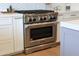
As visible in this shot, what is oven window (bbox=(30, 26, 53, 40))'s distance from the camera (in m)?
3.07

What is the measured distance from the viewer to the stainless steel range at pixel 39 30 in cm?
294

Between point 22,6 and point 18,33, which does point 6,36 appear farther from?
point 22,6

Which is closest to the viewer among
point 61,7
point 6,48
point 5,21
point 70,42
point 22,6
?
point 70,42

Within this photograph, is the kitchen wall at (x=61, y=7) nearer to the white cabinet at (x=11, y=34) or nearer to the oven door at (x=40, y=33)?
the oven door at (x=40, y=33)

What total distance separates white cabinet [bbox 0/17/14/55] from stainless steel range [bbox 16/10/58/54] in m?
0.31

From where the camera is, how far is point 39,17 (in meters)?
3.05

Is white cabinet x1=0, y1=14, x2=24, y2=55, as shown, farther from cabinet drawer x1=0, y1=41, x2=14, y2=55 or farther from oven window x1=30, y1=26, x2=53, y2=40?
oven window x1=30, y1=26, x2=53, y2=40

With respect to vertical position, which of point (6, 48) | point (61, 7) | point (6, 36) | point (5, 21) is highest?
point (61, 7)

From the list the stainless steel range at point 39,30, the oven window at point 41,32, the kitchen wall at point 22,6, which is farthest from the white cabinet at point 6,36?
the kitchen wall at point 22,6

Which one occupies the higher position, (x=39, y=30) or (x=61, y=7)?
(x=61, y=7)

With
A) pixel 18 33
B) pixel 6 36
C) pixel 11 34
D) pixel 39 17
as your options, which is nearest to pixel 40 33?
pixel 39 17

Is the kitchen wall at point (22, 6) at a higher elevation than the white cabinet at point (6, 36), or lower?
higher

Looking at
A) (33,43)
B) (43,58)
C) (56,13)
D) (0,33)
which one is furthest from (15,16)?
(43,58)

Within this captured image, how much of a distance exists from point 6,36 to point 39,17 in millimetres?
804
